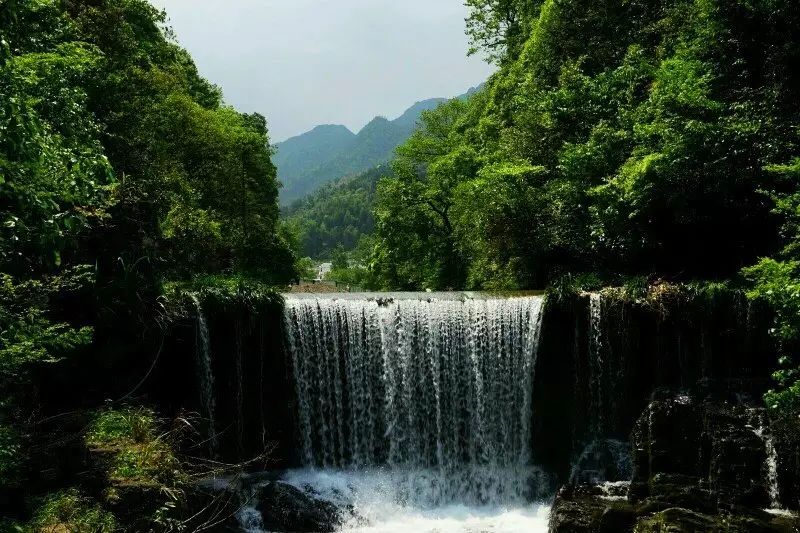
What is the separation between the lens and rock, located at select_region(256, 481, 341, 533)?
1193 cm

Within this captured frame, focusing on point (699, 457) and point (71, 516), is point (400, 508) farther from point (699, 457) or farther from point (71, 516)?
point (71, 516)

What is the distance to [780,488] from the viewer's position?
34.3 feet

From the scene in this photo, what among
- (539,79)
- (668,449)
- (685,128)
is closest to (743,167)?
(685,128)

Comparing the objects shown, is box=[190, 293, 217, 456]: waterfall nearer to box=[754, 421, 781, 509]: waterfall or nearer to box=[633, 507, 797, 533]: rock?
box=[633, 507, 797, 533]: rock

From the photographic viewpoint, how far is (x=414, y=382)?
14.8 m

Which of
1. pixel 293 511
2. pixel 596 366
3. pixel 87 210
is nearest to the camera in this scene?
pixel 87 210

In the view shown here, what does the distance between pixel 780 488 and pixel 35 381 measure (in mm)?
13440

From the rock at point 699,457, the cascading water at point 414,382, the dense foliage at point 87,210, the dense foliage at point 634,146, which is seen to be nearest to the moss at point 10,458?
the dense foliage at point 87,210

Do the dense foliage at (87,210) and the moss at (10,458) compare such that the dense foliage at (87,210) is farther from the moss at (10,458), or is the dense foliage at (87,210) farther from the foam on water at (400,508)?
the foam on water at (400,508)

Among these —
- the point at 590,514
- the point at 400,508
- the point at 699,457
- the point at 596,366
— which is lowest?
the point at 400,508

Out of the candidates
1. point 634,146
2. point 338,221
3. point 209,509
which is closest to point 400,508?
point 209,509

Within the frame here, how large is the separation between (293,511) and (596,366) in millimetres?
7678

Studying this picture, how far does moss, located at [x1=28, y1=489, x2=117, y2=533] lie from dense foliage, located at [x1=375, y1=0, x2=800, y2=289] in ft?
41.3

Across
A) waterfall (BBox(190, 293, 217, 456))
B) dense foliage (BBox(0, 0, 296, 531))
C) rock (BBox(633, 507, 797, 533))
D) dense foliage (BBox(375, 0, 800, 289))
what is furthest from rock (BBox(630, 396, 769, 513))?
waterfall (BBox(190, 293, 217, 456))
